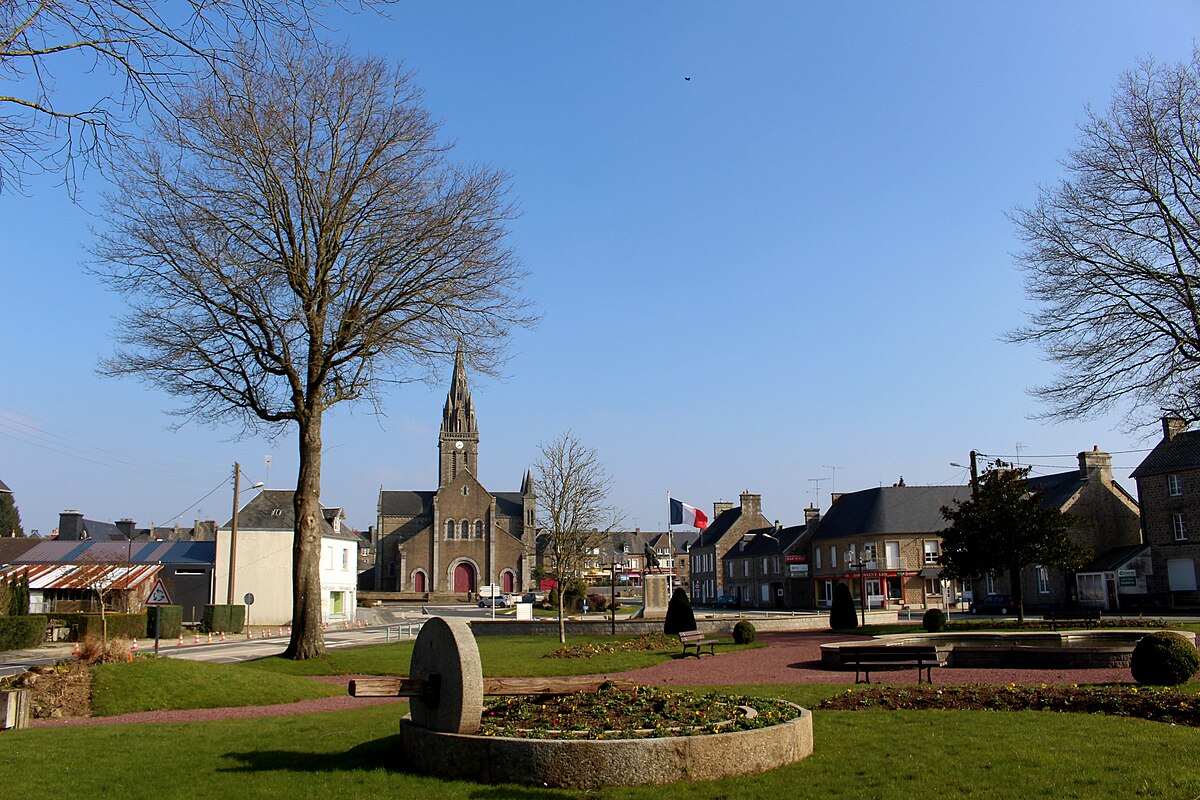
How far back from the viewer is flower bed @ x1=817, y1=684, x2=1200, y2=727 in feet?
36.3

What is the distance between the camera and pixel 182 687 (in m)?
17.0

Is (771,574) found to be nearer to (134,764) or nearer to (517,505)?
(517,505)

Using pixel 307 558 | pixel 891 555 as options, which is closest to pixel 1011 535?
pixel 307 558

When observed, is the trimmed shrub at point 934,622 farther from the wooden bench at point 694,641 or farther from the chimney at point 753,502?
the chimney at point 753,502

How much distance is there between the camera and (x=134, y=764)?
10.3 meters

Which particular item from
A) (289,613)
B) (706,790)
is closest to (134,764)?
(706,790)

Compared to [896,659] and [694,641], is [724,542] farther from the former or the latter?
[896,659]

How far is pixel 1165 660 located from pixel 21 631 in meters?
36.5

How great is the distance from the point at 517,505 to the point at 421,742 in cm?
9984

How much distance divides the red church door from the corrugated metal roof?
49.6 meters

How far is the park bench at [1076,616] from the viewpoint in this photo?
31913 millimetres

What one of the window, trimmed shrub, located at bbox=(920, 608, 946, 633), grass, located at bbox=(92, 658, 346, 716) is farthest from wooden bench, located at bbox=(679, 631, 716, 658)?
the window

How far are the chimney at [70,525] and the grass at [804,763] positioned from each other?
60125mm

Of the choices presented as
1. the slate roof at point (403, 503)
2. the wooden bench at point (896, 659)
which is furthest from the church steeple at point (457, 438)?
the wooden bench at point (896, 659)
